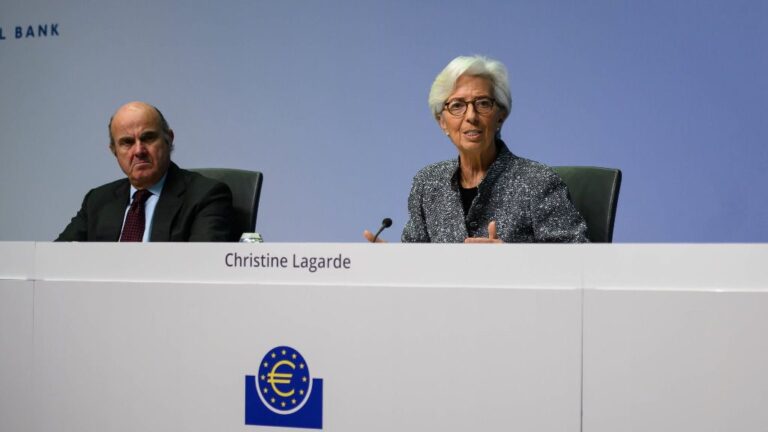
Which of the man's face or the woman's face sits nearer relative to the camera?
the woman's face

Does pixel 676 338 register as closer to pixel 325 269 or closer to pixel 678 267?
pixel 678 267

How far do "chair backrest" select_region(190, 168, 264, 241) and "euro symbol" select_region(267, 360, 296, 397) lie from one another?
1.10m

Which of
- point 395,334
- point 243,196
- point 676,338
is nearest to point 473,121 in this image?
point 243,196

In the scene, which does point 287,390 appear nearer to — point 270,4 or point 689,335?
point 689,335

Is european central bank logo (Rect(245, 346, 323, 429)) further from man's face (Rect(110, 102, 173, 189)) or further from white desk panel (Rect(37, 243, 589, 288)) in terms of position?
man's face (Rect(110, 102, 173, 189))

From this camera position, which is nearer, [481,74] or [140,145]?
[481,74]

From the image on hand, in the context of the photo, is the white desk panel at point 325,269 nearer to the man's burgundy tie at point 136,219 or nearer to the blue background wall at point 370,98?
the man's burgundy tie at point 136,219

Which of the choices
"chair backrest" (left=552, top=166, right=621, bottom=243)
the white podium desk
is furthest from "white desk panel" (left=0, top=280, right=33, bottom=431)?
"chair backrest" (left=552, top=166, right=621, bottom=243)

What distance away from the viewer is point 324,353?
4.60 feet

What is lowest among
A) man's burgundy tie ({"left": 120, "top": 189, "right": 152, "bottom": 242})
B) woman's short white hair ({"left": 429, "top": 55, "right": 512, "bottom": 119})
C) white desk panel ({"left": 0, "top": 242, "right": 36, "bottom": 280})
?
white desk panel ({"left": 0, "top": 242, "right": 36, "bottom": 280})

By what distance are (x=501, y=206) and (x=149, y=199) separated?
1024mm

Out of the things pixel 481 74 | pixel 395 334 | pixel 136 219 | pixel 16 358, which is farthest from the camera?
pixel 136 219

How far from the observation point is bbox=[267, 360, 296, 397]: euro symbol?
4.61 feet

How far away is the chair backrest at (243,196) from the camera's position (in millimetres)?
2486
